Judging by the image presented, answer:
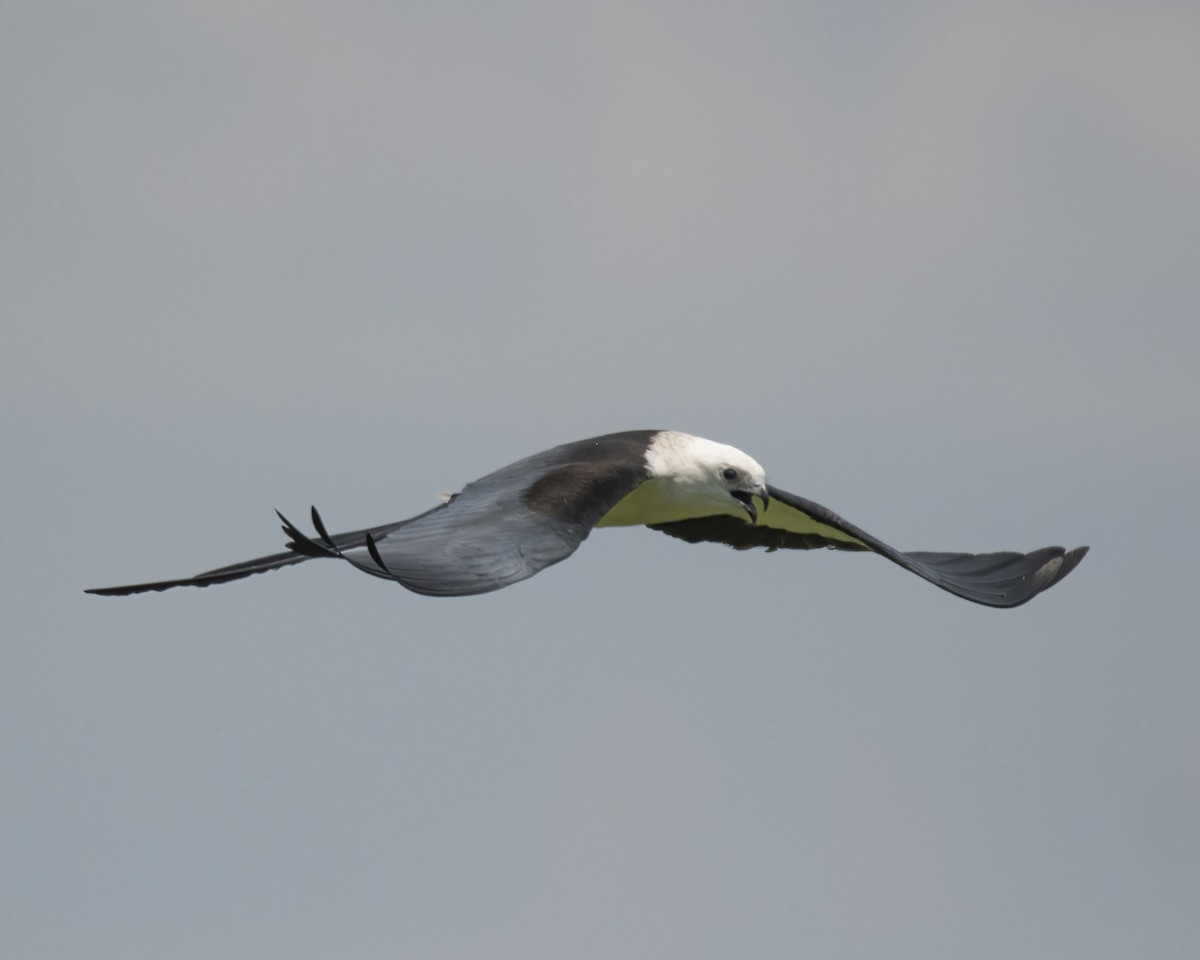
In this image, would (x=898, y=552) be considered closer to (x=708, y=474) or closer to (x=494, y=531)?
(x=708, y=474)

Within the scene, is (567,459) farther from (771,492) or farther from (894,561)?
(894,561)

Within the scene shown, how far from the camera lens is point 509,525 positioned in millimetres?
11414

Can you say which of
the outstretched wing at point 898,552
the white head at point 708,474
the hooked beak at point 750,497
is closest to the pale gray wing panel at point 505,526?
the white head at point 708,474

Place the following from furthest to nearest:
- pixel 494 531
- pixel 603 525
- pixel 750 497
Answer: pixel 603 525 < pixel 750 497 < pixel 494 531

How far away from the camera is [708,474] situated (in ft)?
48.2

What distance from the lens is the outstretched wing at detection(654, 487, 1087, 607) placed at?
15.8 metres

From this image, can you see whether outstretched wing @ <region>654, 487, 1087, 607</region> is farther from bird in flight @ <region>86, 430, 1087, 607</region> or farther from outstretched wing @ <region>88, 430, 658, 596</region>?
outstretched wing @ <region>88, 430, 658, 596</region>

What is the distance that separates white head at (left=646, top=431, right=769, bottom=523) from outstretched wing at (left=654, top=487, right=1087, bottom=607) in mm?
553

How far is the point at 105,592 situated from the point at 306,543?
3908 mm

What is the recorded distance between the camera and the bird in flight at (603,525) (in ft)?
34.1

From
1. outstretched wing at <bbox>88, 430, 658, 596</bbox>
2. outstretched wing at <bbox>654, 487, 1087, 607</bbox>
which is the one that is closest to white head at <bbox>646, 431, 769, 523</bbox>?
outstretched wing at <bbox>88, 430, 658, 596</bbox>

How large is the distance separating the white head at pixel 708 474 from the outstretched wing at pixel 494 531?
0.22 metres

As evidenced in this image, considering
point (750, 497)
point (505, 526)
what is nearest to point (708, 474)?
point (750, 497)

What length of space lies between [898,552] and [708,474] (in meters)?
2.65
